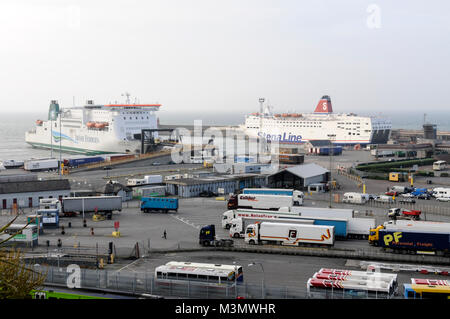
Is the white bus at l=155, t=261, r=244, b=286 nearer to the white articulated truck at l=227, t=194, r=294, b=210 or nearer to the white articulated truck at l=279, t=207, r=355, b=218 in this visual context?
the white articulated truck at l=279, t=207, r=355, b=218

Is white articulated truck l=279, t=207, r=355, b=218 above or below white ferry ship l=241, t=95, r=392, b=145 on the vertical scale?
below

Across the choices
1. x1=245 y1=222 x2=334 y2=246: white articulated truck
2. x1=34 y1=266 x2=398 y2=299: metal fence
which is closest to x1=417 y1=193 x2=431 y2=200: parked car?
x1=245 y1=222 x2=334 y2=246: white articulated truck

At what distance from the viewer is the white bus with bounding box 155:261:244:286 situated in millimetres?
13812

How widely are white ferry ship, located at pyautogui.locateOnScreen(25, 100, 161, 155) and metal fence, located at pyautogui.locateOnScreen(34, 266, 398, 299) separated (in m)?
44.6

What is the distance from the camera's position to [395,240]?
743 inches

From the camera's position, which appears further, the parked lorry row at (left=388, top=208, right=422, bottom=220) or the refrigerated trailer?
the refrigerated trailer

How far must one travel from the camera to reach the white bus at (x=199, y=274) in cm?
1381

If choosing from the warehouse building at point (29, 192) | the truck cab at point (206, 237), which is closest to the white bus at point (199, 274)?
the truck cab at point (206, 237)

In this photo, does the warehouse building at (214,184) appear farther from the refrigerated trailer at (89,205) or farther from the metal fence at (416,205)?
the refrigerated trailer at (89,205)

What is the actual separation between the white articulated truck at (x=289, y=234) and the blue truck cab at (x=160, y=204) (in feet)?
23.9

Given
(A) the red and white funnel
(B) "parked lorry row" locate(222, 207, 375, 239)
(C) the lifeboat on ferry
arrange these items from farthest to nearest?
(A) the red and white funnel, (C) the lifeboat on ferry, (B) "parked lorry row" locate(222, 207, 375, 239)

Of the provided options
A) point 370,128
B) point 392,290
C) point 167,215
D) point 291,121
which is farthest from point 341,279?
point 291,121

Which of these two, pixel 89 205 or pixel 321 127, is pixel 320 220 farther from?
pixel 321 127
